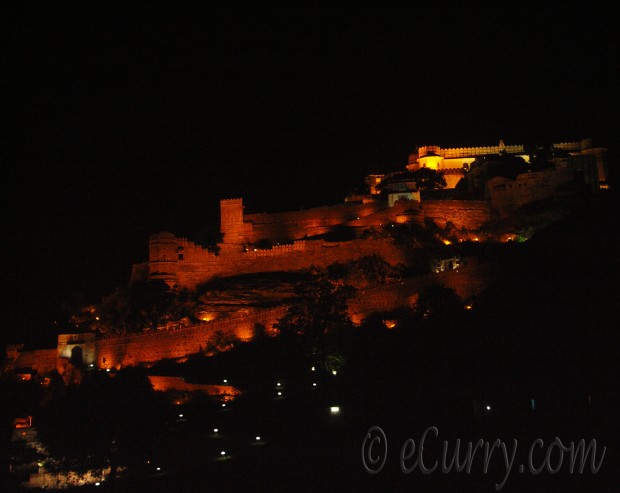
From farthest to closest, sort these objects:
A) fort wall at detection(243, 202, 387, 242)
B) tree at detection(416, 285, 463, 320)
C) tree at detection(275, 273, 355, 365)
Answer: fort wall at detection(243, 202, 387, 242) → tree at detection(416, 285, 463, 320) → tree at detection(275, 273, 355, 365)

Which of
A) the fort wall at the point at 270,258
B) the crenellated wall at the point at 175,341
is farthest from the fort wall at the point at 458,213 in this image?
the crenellated wall at the point at 175,341

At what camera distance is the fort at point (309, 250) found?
43.2m

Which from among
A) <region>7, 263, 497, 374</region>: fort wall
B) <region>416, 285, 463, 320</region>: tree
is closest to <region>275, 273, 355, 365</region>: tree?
<region>7, 263, 497, 374</region>: fort wall

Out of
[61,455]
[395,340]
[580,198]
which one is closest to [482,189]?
[580,198]

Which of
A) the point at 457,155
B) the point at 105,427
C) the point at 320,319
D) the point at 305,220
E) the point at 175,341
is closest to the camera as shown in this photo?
the point at 105,427

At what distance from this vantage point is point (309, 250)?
5091 centimetres

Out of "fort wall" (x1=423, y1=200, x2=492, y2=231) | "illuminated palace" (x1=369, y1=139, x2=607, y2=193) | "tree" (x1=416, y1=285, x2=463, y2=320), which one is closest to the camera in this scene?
"tree" (x1=416, y1=285, x2=463, y2=320)

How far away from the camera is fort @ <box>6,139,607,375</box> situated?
43219 mm

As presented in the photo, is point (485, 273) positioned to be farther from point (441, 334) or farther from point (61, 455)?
point (61, 455)

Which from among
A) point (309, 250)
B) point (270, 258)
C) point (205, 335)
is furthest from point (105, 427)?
point (309, 250)

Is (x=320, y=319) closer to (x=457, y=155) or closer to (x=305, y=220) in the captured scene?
(x=305, y=220)

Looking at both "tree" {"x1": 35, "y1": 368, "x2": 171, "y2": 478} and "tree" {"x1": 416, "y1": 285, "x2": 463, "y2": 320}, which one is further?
"tree" {"x1": 416, "y1": 285, "x2": 463, "y2": 320}

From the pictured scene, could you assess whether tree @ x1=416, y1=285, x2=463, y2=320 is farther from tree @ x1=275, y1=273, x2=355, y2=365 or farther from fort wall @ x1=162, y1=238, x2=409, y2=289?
fort wall @ x1=162, y1=238, x2=409, y2=289

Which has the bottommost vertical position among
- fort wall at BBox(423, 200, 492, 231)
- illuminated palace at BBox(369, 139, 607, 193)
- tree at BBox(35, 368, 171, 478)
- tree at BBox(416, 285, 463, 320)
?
tree at BBox(35, 368, 171, 478)
